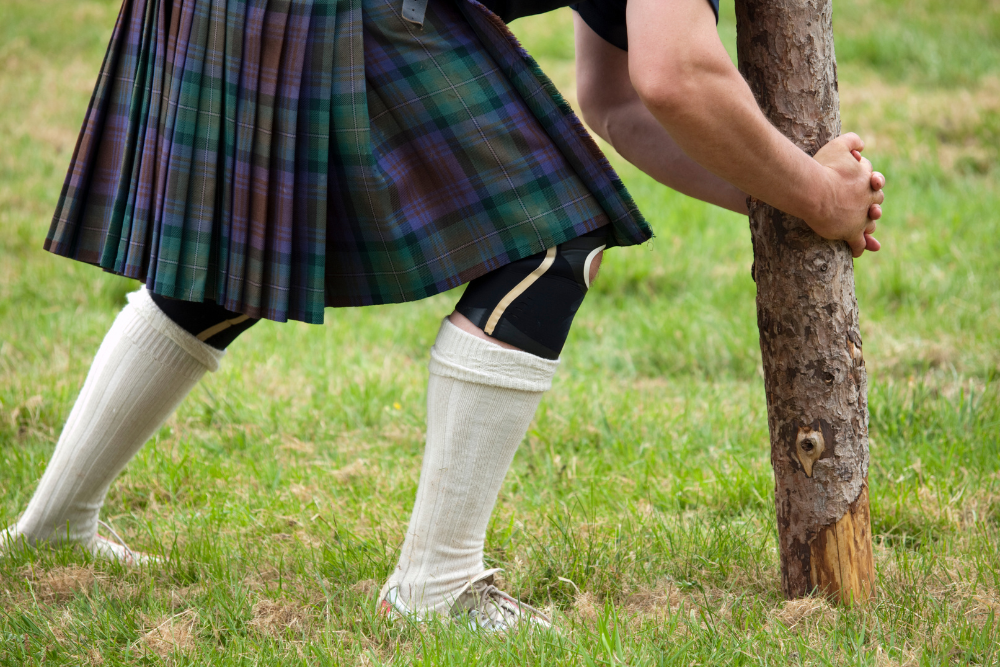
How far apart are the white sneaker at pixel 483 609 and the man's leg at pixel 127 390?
583 millimetres

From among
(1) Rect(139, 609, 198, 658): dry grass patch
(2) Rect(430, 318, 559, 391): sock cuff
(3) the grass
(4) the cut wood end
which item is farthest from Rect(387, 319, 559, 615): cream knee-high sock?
(4) the cut wood end

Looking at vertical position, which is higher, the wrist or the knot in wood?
the wrist

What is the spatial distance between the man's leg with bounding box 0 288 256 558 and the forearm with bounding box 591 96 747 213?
0.86 metres

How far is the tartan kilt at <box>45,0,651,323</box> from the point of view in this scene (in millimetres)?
1389

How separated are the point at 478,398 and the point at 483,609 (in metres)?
0.43

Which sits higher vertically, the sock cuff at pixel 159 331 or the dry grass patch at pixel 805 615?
the sock cuff at pixel 159 331

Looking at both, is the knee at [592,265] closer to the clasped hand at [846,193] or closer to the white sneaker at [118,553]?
the clasped hand at [846,193]

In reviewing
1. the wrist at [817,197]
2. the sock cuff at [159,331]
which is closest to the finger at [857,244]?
the wrist at [817,197]

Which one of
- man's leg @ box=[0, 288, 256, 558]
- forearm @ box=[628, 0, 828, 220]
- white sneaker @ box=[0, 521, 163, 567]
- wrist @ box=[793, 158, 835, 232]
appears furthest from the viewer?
white sneaker @ box=[0, 521, 163, 567]

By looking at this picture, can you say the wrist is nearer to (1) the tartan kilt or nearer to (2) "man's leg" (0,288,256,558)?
(1) the tartan kilt

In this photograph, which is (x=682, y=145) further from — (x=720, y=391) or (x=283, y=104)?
(x=720, y=391)

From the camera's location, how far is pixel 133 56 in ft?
5.04

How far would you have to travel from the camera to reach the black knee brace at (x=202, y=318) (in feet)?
5.56

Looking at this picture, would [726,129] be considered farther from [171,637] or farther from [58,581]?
[58,581]
